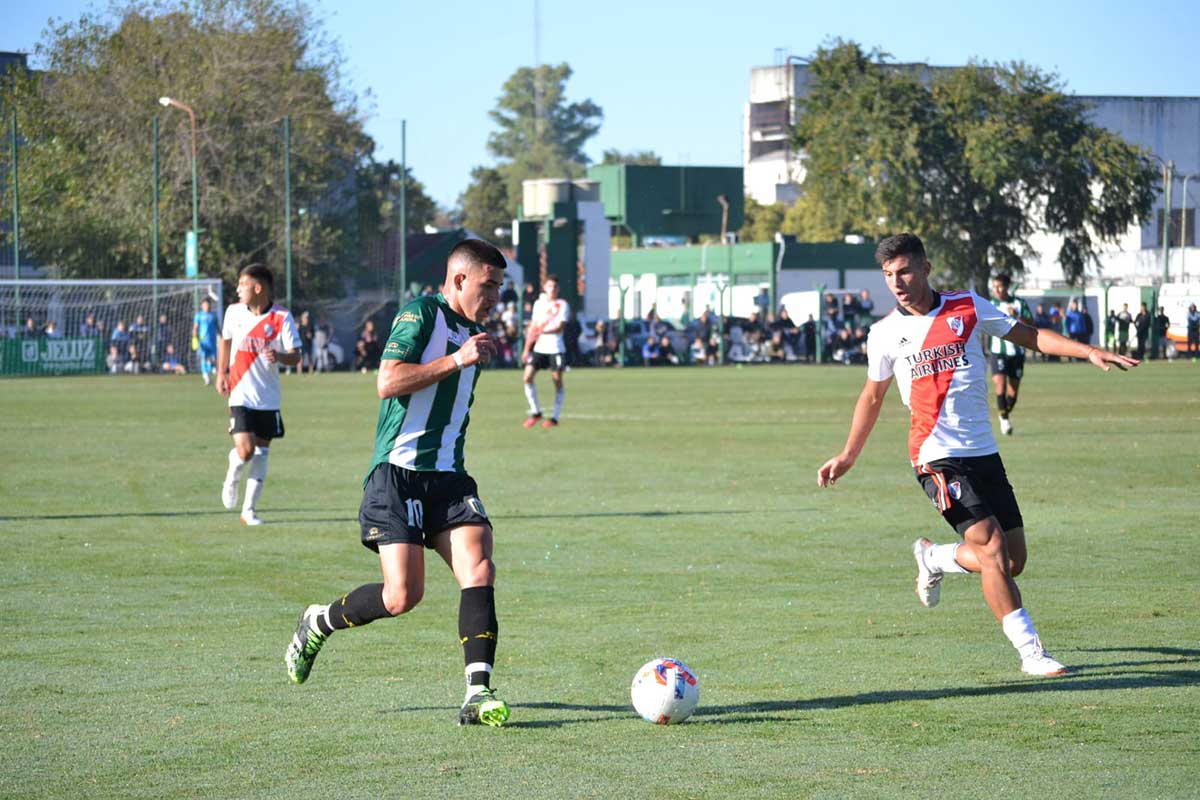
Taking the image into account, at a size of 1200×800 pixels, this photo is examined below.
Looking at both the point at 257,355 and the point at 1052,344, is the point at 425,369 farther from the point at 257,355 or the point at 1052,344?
the point at 257,355

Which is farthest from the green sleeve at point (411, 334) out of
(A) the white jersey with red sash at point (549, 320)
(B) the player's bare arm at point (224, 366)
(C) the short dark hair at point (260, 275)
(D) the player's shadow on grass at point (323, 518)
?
(A) the white jersey with red sash at point (549, 320)

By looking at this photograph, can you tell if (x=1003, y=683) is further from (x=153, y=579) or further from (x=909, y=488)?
(x=909, y=488)

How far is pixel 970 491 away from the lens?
750cm

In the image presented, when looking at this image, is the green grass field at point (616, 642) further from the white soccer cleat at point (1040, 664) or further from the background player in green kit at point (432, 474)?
the background player in green kit at point (432, 474)

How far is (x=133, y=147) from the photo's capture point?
174ft

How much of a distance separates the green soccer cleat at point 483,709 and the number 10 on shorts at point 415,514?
725 millimetres

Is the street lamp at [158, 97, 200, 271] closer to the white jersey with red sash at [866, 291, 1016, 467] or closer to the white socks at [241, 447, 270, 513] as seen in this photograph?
the white socks at [241, 447, 270, 513]

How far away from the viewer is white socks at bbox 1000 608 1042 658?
7.28 m

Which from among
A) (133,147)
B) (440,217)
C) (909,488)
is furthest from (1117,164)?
(440,217)

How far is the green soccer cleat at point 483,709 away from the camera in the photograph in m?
6.32

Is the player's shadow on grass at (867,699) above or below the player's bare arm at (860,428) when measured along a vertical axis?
below

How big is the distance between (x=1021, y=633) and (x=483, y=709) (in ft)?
8.43

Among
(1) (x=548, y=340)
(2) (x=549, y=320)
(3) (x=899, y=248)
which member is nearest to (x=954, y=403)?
(3) (x=899, y=248)

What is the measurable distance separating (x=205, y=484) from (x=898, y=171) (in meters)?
41.2
